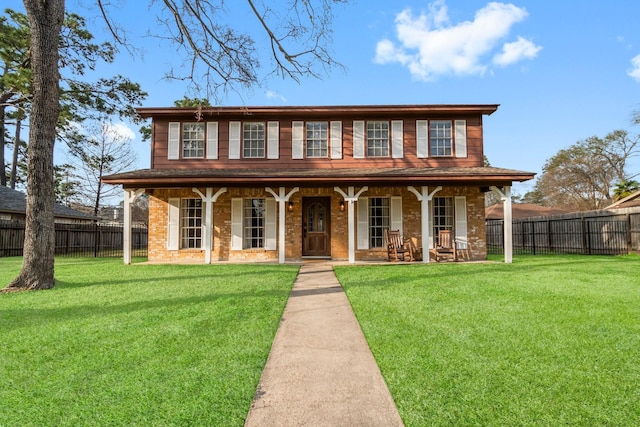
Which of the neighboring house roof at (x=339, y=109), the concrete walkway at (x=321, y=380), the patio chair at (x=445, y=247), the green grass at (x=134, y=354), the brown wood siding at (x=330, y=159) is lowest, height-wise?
the concrete walkway at (x=321, y=380)

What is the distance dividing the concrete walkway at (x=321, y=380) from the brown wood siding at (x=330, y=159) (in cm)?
801

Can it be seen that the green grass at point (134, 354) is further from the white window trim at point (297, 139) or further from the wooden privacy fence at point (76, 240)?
the wooden privacy fence at point (76, 240)

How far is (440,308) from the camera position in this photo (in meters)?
4.46

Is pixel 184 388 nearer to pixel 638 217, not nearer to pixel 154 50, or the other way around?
pixel 154 50

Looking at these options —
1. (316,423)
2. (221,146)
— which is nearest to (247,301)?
(316,423)

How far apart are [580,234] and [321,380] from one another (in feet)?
50.1

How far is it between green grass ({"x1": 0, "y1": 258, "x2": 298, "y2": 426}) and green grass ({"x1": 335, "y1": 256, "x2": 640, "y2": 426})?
116cm

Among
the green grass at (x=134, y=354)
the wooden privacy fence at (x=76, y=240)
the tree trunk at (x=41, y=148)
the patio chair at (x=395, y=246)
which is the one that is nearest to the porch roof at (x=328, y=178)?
the patio chair at (x=395, y=246)

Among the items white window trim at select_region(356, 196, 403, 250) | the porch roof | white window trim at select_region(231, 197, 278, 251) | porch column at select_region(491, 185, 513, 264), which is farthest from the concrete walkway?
porch column at select_region(491, 185, 513, 264)

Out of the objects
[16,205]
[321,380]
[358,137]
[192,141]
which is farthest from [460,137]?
[16,205]

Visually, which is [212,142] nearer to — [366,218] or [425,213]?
[366,218]

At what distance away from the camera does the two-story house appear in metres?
10.8

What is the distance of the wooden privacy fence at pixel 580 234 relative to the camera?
1218 centimetres

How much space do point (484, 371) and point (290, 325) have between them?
2105 millimetres
